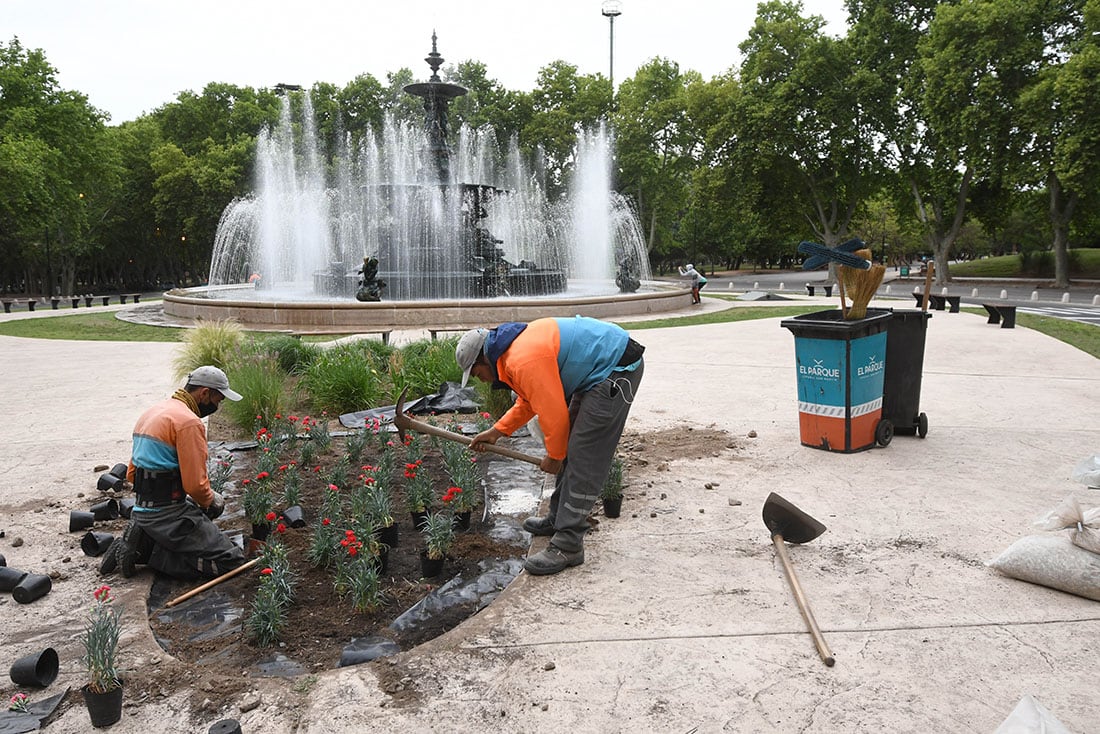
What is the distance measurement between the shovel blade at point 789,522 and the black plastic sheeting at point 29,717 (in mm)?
3534

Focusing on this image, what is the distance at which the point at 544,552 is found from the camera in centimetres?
426

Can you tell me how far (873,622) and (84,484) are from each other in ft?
18.6

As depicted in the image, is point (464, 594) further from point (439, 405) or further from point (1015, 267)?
point (1015, 267)

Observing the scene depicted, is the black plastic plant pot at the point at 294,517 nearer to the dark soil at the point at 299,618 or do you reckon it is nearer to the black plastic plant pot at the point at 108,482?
the dark soil at the point at 299,618

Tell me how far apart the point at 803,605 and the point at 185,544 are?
10.6ft

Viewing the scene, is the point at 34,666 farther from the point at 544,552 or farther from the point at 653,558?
the point at 653,558

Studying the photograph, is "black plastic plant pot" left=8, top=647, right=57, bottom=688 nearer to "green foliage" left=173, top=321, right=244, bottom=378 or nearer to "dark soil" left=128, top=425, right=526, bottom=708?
"dark soil" left=128, top=425, right=526, bottom=708

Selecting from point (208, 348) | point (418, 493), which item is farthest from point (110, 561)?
point (208, 348)

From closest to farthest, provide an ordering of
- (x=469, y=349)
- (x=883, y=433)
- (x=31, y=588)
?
(x=31, y=588) < (x=469, y=349) < (x=883, y=433)

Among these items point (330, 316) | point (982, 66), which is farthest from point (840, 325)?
point (982, 66)

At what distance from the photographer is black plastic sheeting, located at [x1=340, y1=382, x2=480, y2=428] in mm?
7684

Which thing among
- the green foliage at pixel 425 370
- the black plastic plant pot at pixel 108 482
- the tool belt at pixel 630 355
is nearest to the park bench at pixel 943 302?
the green foliage at pixel 425 370

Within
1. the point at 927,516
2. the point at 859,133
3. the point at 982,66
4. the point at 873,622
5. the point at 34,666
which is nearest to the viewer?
the point at 34,666

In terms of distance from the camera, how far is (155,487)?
4141 millimetres
